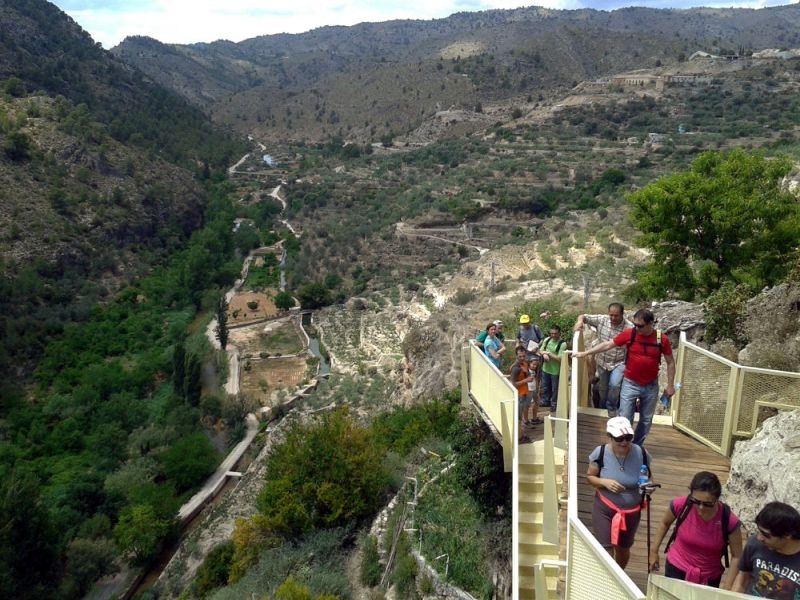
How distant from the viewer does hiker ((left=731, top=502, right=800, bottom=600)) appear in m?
3.03

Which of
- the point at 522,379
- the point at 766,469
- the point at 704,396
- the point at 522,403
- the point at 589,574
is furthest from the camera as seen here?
the point at 522,403

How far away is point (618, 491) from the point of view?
3.97m

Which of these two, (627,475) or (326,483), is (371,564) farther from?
(627,475)

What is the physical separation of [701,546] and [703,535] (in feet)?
0.20

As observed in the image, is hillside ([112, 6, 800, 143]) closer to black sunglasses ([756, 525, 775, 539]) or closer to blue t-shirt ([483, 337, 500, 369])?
blue t-shirt ([483, 337, 500, 369])

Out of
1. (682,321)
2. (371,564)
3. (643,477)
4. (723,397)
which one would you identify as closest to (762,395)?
(723,397)

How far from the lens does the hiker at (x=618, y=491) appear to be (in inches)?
155

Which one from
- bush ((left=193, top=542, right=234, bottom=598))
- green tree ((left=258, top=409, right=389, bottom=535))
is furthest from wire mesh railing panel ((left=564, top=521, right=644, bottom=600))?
bush ((left=193, top=542, right=234, bottom=598))

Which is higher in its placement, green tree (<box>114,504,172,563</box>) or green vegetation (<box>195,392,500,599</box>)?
green vegetation (<box>195,392,500,599</box>)

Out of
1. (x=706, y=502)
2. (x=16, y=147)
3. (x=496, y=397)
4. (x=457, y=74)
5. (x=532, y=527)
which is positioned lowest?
(x=532, y=527)

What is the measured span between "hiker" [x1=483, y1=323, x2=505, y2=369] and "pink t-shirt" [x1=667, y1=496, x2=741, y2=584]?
393cm

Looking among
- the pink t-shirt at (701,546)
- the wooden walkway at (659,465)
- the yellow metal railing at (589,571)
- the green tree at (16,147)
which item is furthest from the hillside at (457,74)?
the pink t-shirt at (701,546)

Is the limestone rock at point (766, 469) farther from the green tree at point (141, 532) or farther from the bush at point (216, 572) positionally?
the green tree at point (141, 532)

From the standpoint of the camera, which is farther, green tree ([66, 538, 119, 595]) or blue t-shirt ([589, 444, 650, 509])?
green tree ([66, 538, 119, 595])
